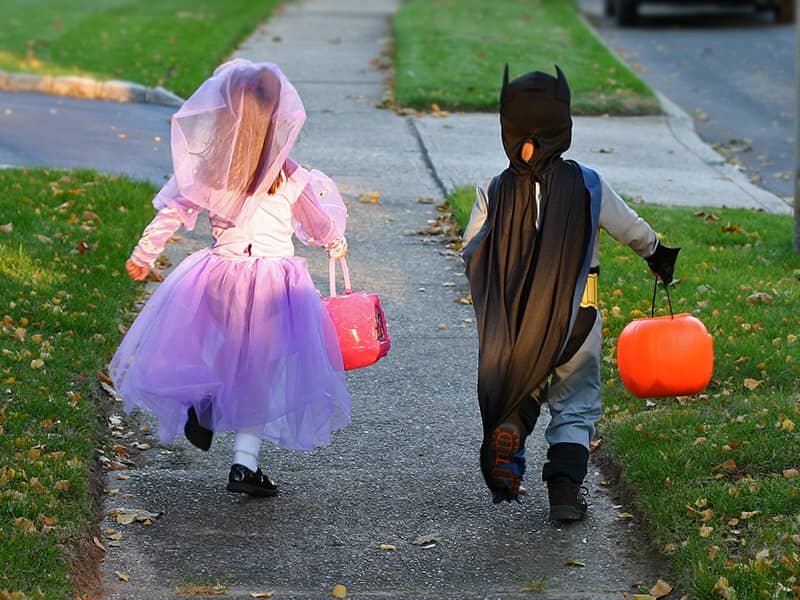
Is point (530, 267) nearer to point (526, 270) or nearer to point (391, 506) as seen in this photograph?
point (526, 270)

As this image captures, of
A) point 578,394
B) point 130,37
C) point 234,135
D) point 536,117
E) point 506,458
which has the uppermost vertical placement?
point 536,117

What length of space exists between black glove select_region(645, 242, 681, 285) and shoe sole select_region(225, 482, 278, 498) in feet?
5.54

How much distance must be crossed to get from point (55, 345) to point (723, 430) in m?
3.10

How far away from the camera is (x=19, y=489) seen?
489 cm

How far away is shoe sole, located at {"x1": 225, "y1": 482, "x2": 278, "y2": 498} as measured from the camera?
201 inches

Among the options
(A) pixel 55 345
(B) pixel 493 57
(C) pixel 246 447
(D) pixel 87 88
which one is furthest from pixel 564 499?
(B) pixel 493 57

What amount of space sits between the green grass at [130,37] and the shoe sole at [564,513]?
9.35 meters

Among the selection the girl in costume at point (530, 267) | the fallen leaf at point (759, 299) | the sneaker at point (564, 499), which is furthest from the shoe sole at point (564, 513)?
the fallen leaf at point (759, 299)

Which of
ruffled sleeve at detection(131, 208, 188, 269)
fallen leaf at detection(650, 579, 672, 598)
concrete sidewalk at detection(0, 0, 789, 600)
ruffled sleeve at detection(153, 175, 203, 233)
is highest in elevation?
ruffled sleeve at detection(153, 175, 203, 233)

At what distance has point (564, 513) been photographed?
501 centimetres

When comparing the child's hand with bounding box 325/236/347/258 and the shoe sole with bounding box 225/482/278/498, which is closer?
the shoe sole with bounding box 225/482/278/498

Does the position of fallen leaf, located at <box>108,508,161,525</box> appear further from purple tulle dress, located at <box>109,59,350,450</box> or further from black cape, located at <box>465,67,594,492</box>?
black cape, located at <box>465,67,594,492</box>

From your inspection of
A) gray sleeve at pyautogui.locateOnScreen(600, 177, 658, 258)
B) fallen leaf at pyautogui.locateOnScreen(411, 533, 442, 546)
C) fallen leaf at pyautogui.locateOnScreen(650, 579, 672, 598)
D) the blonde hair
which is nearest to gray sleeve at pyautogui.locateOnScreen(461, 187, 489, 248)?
gray sleeve at pyautogui.locateOnScreen(600, 177, 658, 258)

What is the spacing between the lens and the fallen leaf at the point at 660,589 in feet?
14.7
